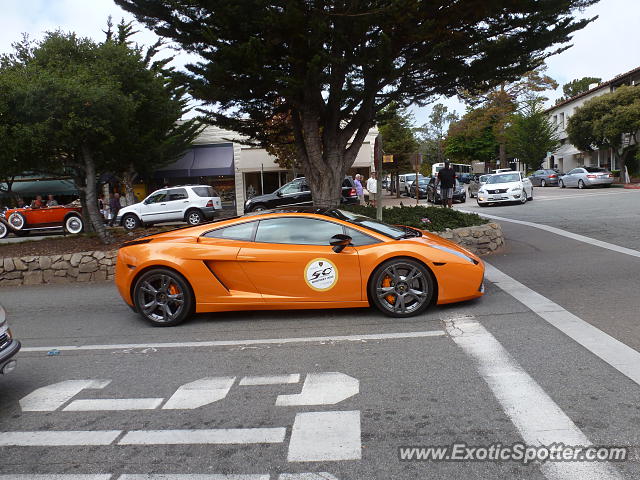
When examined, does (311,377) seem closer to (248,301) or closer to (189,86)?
(248,301)

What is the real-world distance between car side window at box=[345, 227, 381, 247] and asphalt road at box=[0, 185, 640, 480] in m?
0.86

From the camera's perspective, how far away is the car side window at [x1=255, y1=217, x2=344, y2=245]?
589 centimetres

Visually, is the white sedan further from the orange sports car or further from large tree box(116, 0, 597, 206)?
the orange sports car

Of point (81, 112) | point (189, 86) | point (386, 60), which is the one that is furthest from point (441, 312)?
point (81, 112)

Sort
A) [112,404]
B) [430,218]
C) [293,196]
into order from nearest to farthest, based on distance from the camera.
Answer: [112,404] → [430,218] → [293,196]

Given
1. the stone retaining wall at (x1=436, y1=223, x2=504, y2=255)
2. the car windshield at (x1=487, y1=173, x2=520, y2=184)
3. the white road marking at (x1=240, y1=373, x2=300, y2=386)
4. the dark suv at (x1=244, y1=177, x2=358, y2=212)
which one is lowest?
the white road marking at (x1=240, y1=373, x2=300, y2=386)

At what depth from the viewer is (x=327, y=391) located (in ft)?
12.4

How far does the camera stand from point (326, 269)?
570 cm

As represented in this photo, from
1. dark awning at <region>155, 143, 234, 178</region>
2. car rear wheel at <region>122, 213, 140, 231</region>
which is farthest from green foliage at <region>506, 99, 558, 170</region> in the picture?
car rear wheel at <region>122, 213, 140, 231</region>

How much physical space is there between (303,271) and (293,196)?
15206 millimetres

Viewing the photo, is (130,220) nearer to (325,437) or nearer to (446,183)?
(446,183)

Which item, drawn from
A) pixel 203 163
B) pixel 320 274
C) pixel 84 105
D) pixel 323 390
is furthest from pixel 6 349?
pixel 203 163

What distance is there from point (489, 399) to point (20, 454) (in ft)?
10.1

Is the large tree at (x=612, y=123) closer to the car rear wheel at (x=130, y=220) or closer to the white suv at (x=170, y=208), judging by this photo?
the white suv at (x=170, y=208)
